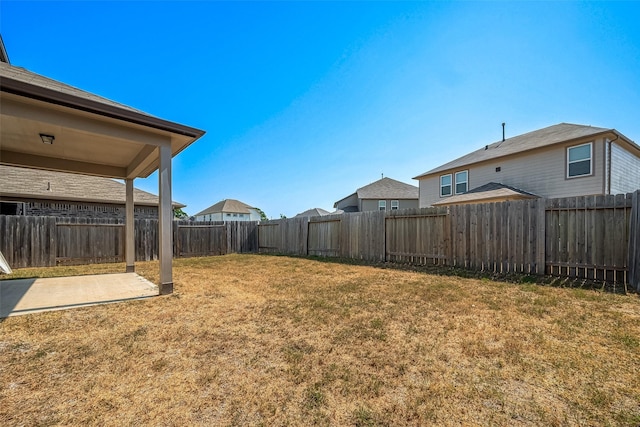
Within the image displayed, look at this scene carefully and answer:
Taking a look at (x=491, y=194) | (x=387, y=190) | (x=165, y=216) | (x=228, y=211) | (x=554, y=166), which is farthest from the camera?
(x=228, y=211)

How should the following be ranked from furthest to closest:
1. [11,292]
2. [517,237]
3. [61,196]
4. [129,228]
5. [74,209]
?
[74,209] < [61,196] < [129,228] < [517,237] < [11,292]

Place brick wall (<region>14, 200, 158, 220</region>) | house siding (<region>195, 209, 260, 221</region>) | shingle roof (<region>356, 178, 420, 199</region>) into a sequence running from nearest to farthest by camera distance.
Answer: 1. brick wall (<region>14, 200, 158, 220</region>)
2. shingle roof (<region>356, 178, 420, 199</region>)
3. house siding (<region>195, 209, 260, 221</region>)

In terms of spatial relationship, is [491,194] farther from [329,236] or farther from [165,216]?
[165,216]

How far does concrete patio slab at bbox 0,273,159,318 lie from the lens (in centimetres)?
443

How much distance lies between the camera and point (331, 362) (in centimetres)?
256

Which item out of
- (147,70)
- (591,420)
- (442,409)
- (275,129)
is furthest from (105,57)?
(591,420)

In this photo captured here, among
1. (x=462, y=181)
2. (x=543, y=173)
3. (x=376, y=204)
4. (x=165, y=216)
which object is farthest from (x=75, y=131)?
(x=376, y=204)

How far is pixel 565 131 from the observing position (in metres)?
12.3

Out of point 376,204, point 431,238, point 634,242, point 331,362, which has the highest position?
point 376,204

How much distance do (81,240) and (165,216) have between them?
781 cm

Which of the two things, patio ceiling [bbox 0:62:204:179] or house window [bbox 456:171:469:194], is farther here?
house window [bbox 456:171:469:194]

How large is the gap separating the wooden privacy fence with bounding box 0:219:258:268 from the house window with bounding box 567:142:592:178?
53.0ft

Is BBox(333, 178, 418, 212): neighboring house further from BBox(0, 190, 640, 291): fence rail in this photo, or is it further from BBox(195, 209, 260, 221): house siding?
BBox(195, 209, 260, 221): house siding

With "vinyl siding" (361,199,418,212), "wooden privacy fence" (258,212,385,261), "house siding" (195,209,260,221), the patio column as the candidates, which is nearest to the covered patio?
the patio column
